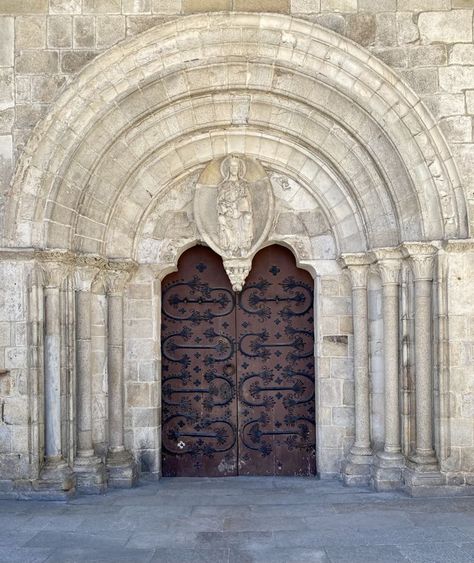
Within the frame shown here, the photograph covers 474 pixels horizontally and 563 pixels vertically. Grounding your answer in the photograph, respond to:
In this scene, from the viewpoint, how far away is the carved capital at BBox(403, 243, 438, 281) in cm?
601

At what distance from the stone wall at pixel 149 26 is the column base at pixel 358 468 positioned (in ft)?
10.4

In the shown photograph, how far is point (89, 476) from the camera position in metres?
6.18

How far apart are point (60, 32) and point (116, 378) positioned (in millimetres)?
3179

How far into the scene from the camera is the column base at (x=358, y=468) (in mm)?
6402

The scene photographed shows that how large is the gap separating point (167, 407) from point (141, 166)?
239 cm

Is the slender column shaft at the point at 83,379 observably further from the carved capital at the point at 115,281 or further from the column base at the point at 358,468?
the column base at the point at 358,468

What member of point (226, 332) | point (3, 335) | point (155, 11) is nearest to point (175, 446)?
point (226, 332)

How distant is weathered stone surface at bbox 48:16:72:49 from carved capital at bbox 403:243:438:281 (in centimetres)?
347

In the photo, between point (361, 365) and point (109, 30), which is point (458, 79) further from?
point (109, 30)

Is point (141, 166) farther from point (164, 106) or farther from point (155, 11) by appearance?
point (155, 11)

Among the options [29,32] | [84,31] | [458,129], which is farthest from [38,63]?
[458,129]

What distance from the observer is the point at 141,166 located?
6684 mm

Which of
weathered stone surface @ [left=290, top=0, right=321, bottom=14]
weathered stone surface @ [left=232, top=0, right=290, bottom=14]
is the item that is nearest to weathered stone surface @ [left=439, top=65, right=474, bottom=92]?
weathered stone surface @ [left=290, top=0, right=321, bottom=14]

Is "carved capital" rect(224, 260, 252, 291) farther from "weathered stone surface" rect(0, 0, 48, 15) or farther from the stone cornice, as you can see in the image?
"weathered stone surface" rect(0, 0, 48, 15)
